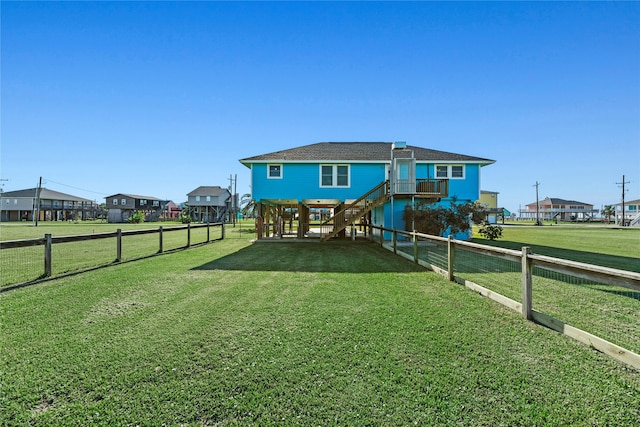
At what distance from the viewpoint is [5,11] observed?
7.42m

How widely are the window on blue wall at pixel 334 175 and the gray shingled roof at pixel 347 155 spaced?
20.9 inches

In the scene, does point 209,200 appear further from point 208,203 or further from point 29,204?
point 29,204

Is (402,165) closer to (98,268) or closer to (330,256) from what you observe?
(330,256)

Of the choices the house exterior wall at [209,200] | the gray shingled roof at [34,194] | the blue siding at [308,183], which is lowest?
the blue siding at [308,183]

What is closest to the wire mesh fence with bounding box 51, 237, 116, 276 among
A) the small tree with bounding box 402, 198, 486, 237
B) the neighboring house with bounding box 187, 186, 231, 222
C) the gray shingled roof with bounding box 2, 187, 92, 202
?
the small tree with bounding box 402, 198, 486, 237

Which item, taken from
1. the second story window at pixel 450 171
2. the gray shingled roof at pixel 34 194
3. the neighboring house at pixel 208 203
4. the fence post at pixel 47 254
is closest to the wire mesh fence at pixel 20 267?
the fence post at pixel 47 254

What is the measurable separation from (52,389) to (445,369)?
3737 mm

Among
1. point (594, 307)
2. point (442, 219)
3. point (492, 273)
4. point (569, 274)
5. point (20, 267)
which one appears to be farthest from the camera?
point (442, 219)

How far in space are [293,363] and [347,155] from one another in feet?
50.3

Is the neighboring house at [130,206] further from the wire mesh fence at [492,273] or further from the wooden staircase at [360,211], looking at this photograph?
the wire mesh fence at [492,273]

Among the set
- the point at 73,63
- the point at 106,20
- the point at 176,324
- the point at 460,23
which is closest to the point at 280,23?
the point at 106,20

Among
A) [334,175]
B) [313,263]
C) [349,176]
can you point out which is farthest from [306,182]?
[313,263]

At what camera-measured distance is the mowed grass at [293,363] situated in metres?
2.30

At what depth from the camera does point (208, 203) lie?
53812 millimetres
